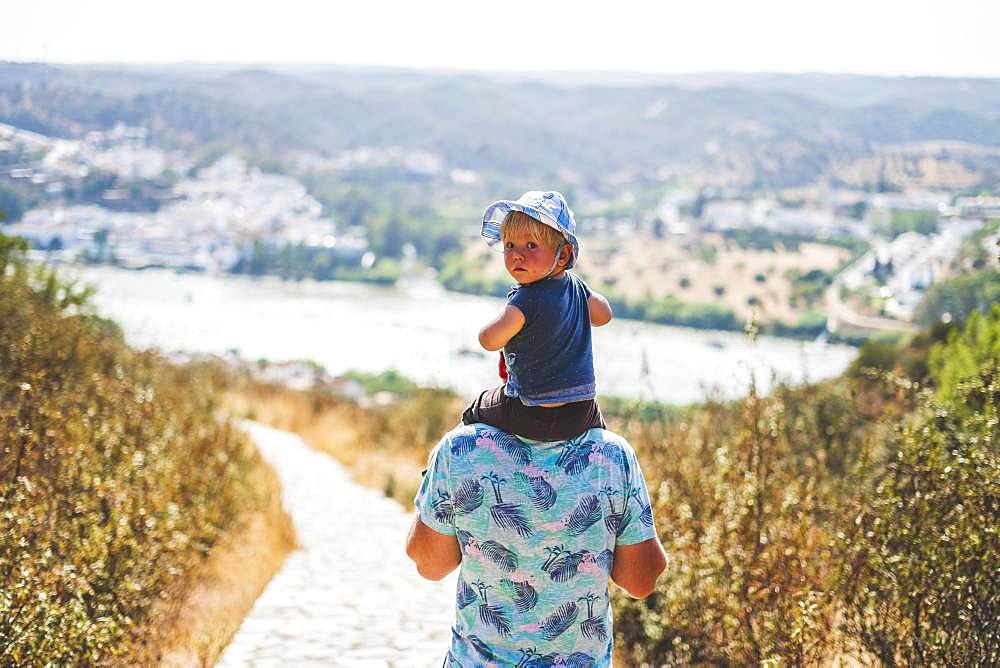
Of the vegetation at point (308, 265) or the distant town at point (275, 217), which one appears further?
the vegetation at point (308, 265)

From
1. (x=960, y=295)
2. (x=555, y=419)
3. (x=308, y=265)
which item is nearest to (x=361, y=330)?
(x=308, y=265)

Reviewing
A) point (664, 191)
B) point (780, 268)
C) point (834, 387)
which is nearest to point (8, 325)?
point (834, 387)

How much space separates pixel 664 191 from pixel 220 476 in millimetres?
111025

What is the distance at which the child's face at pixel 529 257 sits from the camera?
5.20 feet

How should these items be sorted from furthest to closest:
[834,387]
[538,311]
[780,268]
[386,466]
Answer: [780,268]
[386,466]
[834,387]
[538,311]

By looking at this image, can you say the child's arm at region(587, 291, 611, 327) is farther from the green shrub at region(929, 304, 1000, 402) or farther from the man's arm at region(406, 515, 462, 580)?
the green shrub at region(929, 304, 1000, 402)

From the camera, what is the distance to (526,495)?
1.56m

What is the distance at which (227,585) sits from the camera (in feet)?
14.0

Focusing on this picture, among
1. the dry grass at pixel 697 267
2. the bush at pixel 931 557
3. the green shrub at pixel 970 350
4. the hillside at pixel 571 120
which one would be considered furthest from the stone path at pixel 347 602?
the dry grass at pixel 697 267

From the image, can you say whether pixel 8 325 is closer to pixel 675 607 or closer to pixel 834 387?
pixel 675 607

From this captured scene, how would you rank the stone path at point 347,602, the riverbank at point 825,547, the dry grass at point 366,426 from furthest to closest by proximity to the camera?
the dry grass at point 366,426, the stone path at point 347,602, the riverbank at point 825,547

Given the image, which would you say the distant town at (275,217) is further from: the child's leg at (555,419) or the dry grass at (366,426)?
the dry grass at (366,426)

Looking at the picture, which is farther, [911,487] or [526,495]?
[911,487]

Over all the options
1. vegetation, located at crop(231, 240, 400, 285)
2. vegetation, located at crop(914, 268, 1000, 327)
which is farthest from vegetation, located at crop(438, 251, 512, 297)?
vegetation, located at crop(914, 268, 1000, 327)
